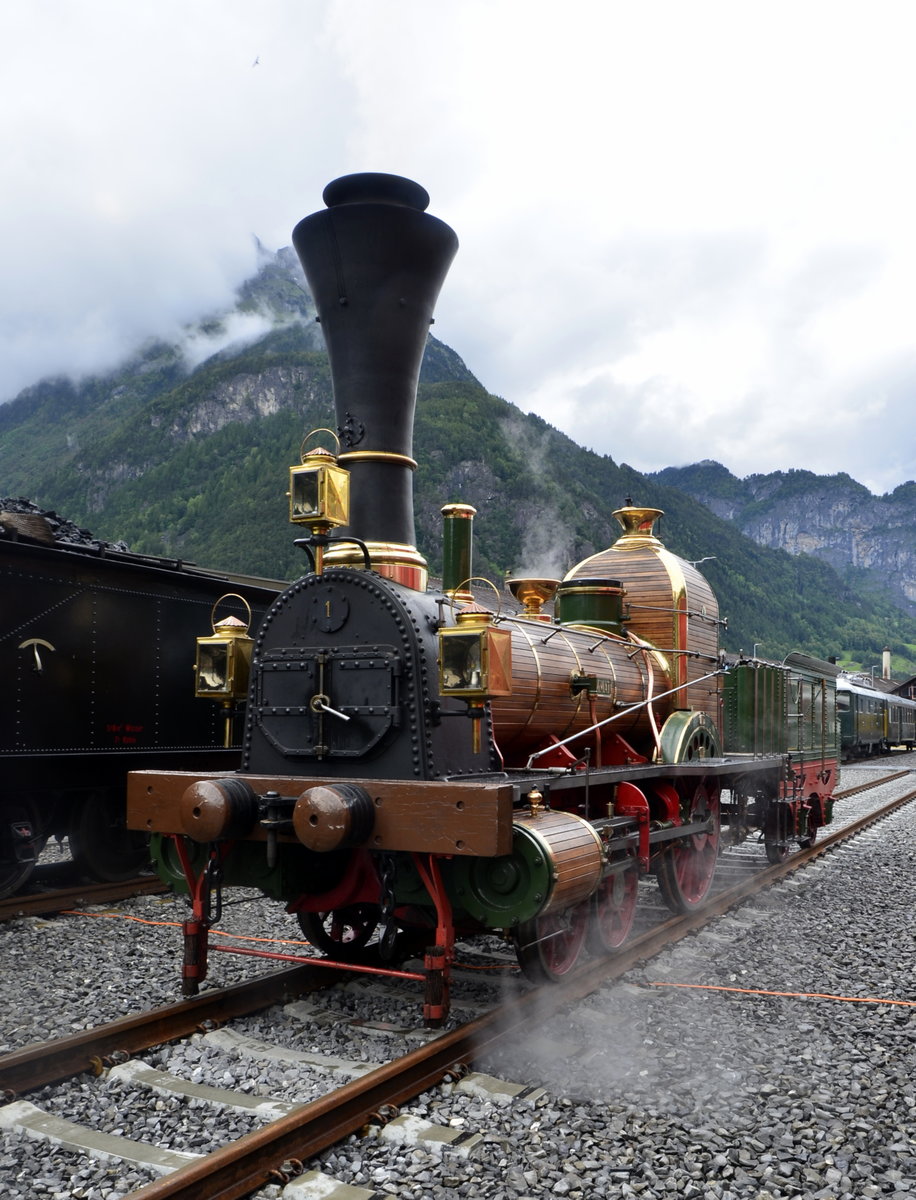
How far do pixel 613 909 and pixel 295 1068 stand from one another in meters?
2.65

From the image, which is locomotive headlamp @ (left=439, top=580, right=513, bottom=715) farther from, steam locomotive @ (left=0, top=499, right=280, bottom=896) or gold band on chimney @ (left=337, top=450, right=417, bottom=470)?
steam locomotive @ (left=0, top=499, right=280, bottom=896)

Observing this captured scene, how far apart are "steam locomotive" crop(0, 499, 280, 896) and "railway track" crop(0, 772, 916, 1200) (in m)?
3.54

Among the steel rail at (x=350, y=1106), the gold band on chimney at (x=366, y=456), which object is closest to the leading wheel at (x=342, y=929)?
the steel rail at (x=350, y=1106)

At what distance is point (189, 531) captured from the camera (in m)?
82.2

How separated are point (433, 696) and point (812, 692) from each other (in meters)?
8.85

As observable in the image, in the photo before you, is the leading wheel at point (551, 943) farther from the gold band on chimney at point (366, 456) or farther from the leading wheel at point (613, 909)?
the gold band on chimney at point (366, 456)

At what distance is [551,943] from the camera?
5.52 m

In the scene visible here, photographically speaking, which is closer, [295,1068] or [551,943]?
[295,1068]

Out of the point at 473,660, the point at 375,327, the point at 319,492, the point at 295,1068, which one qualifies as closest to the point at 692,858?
the point at 473,660

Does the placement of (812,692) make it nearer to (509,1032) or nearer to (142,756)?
(142,756)

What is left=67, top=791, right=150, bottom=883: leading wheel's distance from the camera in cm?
877

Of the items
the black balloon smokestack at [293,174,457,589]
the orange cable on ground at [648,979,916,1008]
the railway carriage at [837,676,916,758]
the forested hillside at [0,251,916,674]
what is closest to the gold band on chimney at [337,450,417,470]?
the black balloon smokestack at [293,174,457,589]

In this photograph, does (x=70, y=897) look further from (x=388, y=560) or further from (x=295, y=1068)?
(x=388, y=560)

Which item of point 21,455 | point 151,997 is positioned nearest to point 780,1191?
point 151,997
